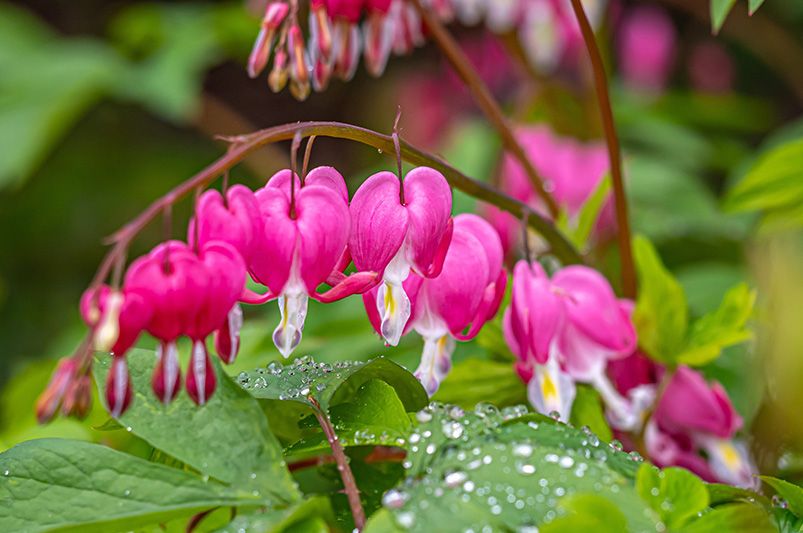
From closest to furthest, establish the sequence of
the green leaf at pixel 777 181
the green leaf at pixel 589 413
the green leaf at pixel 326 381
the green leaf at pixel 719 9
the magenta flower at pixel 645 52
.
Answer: the green leaf at pixel 326 381, the green leaf at pixel 719 9, the green leaf at pixel 589 413, the green leaf at pixel 777 181, the magenta flower at pixel 645 52

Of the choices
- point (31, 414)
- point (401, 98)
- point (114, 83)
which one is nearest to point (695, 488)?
point (31, 414)

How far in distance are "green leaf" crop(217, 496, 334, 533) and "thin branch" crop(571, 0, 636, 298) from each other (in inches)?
25.4

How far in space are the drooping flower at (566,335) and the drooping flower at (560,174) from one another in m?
0.73

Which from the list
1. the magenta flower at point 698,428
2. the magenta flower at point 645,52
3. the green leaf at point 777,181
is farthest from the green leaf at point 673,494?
the magenta flower at point 645,52

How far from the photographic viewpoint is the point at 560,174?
2057 millimetres

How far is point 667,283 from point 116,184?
106 inches

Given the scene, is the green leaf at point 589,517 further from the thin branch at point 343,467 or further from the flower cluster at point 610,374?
the flower cluster at point 610,374

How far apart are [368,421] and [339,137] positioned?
27cm

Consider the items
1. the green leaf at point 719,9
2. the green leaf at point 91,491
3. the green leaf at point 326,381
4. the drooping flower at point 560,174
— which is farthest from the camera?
the drooping flower at point 560,174

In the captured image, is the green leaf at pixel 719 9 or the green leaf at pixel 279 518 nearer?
the green leaf at pixel 279 518

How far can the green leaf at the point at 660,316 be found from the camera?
1183mm

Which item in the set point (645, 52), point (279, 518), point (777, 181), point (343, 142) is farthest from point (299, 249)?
point (343, 142)

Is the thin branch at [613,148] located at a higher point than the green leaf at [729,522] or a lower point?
higher

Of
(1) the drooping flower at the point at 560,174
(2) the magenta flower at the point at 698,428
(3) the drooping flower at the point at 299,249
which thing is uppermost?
(3) the drooping flower at the point at 299,249
